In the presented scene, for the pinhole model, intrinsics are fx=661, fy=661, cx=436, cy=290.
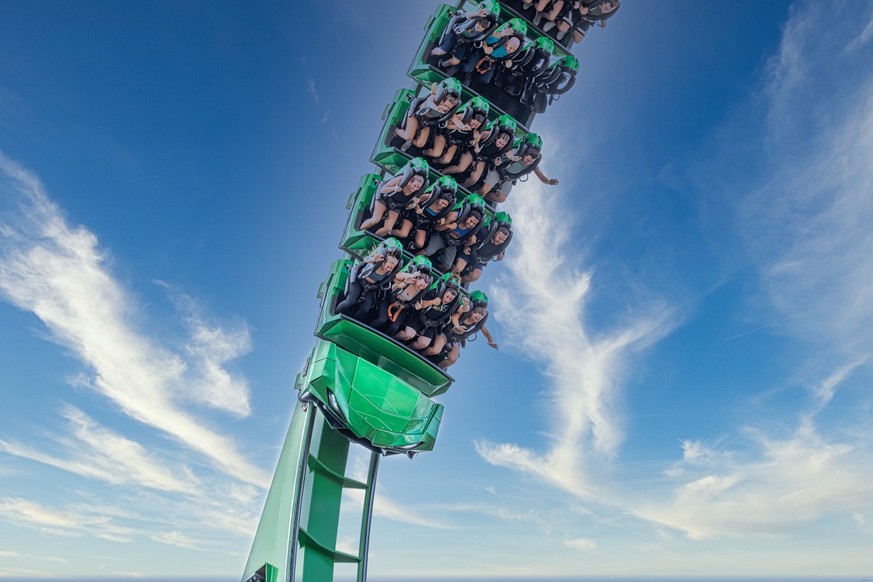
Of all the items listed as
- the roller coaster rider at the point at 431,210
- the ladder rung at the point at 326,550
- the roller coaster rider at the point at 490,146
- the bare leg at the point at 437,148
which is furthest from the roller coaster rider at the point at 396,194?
the ladder rung at the point at 326,550

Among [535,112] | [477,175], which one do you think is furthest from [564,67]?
[477,175]

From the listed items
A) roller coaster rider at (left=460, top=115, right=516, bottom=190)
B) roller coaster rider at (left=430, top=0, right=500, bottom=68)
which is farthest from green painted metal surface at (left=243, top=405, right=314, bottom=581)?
roller coaster rider at (left=430, top=0, right=500, bottom=68)

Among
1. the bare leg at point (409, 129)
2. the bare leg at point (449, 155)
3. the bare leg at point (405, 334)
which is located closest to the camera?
the bare leg at point (405, 334)

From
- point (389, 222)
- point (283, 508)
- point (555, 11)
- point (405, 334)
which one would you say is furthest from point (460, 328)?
point (555, 11)

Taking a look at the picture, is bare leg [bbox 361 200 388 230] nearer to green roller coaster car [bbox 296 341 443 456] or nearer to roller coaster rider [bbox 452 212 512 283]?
roller coaster rider [bbox 452 212 512 283]

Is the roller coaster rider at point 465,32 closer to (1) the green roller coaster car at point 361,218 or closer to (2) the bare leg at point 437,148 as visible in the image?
(2) the bare leg at point 437,148

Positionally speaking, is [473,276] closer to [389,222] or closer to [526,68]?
[389,222]
